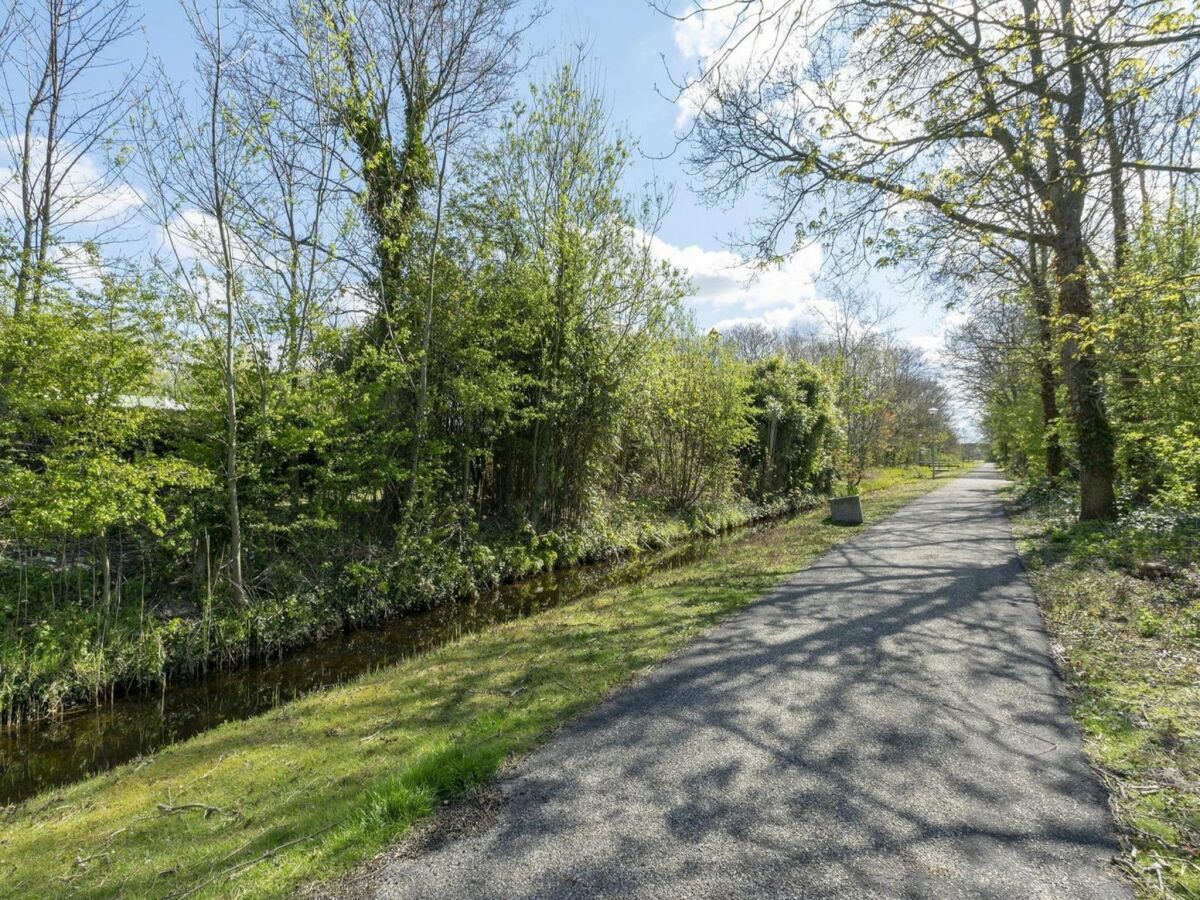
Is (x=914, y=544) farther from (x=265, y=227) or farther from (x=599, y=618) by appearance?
(x=265, y=227)

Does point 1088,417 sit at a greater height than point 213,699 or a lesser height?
greater

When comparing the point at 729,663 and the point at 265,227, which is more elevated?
the point at 265,227

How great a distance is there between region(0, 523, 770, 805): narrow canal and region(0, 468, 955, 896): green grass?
0.60 m

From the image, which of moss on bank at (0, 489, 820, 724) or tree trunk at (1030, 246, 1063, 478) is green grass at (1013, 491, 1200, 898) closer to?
tree trunk at (1030, 246, 1063, 478)

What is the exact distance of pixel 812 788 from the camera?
294 centimetres

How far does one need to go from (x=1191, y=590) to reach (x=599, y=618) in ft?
20.6

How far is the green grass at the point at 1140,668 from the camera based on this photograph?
8.29 ft

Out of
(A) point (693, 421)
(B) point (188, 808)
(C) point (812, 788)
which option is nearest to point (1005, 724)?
(C) point (812, 788)

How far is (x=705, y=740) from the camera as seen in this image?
3.46m

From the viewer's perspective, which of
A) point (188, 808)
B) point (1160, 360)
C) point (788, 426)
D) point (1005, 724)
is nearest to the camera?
point (188, 808)

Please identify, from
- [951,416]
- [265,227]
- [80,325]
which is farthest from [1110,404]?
[951,416]

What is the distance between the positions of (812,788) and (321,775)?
297cm

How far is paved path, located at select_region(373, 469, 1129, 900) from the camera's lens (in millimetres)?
2354

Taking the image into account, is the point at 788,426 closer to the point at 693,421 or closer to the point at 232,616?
the point at 693,421
